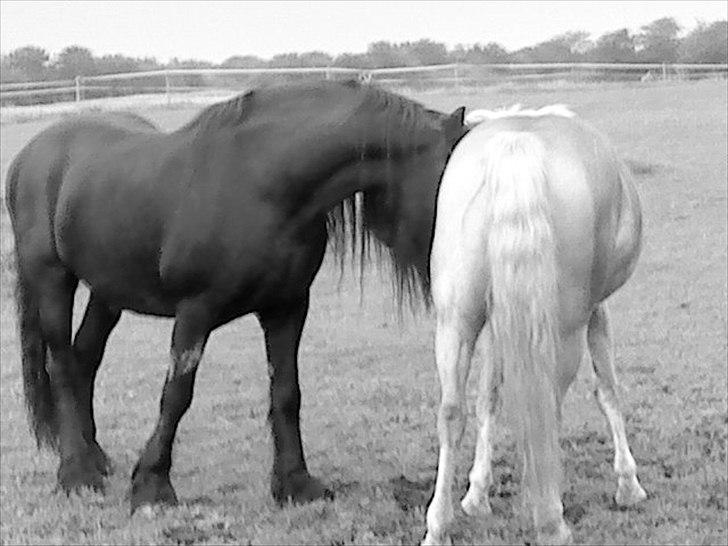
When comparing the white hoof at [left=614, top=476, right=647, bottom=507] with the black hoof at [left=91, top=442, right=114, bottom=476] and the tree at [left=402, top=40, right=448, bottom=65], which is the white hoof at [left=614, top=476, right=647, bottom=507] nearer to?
the black hoof at [left=91, top=442, right=114, bottom=476]

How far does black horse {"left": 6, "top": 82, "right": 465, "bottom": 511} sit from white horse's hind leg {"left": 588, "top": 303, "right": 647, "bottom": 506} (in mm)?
840

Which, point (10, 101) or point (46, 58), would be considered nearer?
point (10, 101)

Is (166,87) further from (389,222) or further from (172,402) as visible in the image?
(389,222)

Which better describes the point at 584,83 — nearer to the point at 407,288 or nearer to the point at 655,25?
the point at 655,25

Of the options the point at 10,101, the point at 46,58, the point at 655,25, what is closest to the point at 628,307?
the point at 10,101

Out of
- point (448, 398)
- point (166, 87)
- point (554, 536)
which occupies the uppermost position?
point (166, 87)

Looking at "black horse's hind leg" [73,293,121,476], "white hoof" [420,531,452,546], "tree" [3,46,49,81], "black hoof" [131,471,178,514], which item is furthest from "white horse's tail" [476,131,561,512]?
"tree" [3,46,49,81]

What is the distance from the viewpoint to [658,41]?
137ft

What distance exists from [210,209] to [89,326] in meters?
1.48

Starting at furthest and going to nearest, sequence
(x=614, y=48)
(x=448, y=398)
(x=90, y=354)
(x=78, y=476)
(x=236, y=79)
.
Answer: (x=614, y=48) < (x=236, y=79) < (x=90, y=354) < (x=78, y=476) < (x=448, y=398)

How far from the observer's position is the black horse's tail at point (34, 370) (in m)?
5.38

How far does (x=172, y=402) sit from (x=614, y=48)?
130 ft

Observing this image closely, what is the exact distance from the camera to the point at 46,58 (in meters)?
37.9

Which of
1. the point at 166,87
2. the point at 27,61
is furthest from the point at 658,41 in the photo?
the point at 27,61
